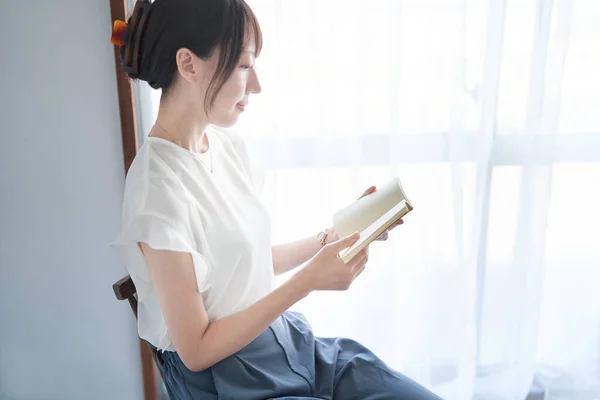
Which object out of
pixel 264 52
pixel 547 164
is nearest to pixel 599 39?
pixel 547 164

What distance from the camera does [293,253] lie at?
1265 mm

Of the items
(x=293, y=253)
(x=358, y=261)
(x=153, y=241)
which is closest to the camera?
(x=153, y=241)

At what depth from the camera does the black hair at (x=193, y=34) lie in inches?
36.3

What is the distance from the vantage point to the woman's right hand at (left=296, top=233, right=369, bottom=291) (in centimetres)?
97

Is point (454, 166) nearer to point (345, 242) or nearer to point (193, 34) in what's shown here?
point (345, 242)

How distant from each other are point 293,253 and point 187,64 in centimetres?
51

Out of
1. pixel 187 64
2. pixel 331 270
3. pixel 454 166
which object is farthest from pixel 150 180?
pixel 454 166

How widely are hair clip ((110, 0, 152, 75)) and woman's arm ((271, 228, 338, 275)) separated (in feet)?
1.68

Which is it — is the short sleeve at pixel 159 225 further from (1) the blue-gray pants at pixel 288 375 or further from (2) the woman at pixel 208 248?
(1) the blue-gray pants at pixel 288 375

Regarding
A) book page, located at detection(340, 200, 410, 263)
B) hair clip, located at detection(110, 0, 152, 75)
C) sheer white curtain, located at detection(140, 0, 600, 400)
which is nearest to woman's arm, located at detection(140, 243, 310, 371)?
book page, located at detection(340, 200, 410, 263)

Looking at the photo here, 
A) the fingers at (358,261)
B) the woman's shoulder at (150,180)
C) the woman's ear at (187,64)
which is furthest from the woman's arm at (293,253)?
the woman's ear at (187,64)

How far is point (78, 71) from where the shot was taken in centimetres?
141

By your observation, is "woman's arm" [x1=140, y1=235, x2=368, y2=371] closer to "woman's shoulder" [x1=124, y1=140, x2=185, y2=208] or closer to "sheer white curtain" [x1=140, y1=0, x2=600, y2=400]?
"woman's shoulder" [x1=124, y1=140, x2=185, y2=208]

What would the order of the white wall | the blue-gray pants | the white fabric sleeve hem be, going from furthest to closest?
1. the white wall
2. the blue-gray pants
3. the white fabric sleeve hem
